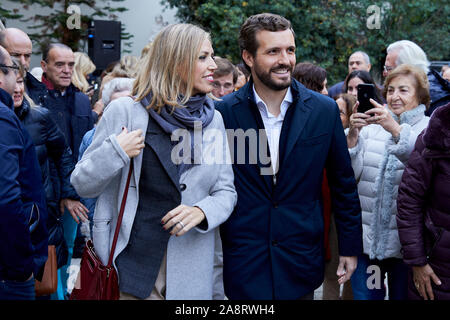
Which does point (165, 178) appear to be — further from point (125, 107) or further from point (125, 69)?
point (125, 69)

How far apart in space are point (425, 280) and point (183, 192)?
4.70ft

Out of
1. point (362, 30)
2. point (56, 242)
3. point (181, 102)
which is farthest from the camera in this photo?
point (362, 30)

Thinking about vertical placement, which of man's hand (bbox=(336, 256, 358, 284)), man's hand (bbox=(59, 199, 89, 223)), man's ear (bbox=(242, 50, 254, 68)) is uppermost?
man's ear (bbox=(242, 50, 254, 68))

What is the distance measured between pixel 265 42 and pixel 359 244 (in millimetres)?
1158

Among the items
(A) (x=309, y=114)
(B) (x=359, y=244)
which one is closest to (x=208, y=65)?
(A) (x=309, y=114)

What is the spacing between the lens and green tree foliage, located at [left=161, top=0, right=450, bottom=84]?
1248 centimetres

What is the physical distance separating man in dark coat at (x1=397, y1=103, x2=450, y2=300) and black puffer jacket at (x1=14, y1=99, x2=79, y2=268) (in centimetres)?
218

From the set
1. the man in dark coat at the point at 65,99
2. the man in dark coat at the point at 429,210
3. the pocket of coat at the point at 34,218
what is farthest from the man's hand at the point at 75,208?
the man in dark coat at the point at 429,210

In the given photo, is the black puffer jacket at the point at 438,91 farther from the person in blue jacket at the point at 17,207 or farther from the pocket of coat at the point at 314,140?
the person in blue jacket at the point at 17,207

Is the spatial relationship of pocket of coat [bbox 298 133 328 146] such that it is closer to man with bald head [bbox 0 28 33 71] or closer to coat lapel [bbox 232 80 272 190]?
coat lapel [bbox 232 80 272 190]

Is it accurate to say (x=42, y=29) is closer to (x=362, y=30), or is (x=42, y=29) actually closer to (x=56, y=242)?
(x=362, y=30)

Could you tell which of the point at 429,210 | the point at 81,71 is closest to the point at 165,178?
the point at 429,210

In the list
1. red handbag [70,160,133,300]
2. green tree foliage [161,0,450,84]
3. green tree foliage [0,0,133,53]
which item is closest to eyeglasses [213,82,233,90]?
red handbag [70,160,133,300]

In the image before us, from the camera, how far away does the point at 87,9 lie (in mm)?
15305
